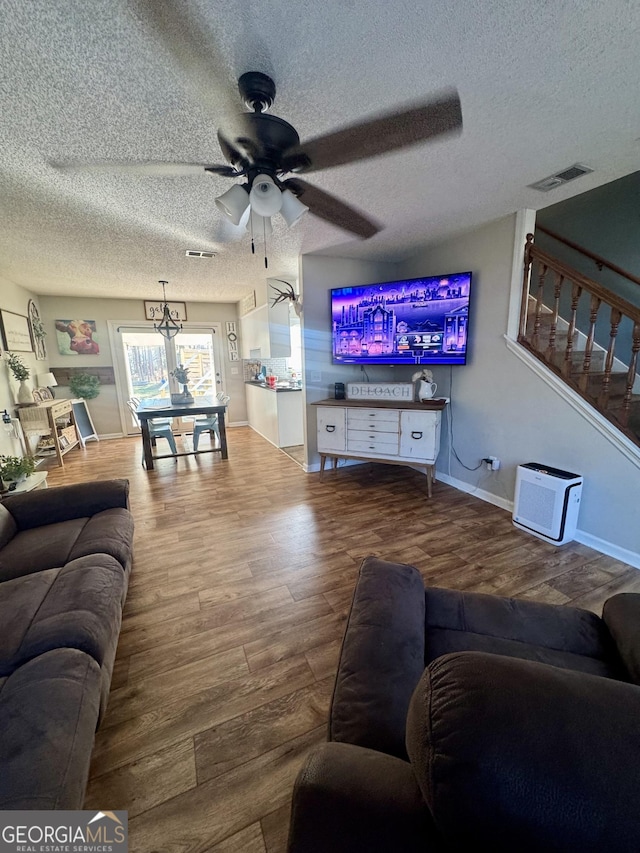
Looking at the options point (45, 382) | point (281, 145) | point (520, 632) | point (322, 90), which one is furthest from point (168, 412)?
point (520, 632)

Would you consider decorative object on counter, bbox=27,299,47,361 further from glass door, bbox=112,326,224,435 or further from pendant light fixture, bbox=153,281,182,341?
pendant light fixture, bbox=153,281,182,341

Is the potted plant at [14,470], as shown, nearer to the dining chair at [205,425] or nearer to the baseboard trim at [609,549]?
the dining chair at [205,425]

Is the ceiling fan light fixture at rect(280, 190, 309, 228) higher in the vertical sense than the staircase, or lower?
higher

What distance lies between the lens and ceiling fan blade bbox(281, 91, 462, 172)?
4.75ft

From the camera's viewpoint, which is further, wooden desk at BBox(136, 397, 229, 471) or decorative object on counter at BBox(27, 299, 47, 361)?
decorative object on counter at BBox(27, 299, 47, 361)

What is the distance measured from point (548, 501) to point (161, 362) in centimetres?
634

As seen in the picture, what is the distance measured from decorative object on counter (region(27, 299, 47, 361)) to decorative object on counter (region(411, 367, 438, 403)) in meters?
5.47

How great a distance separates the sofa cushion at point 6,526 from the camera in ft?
5.92

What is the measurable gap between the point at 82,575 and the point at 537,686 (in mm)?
1725

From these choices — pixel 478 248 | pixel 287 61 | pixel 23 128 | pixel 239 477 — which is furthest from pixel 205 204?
pixel 239 477

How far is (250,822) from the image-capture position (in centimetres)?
102

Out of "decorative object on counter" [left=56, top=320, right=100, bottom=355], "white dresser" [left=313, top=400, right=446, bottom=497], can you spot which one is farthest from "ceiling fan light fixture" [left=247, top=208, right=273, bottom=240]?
"decorative object on counter" [left=56, top=320, right=100, bottom=355]

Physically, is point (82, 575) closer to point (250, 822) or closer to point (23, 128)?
point (250, 822)

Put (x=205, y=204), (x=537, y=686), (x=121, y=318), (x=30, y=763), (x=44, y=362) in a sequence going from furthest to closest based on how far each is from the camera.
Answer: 1. (x=121, y=318)
2. (x=44, y=362)
3. (x=205, y=204)
4. (x=30, y=763)
5. (x=537, y=686)
